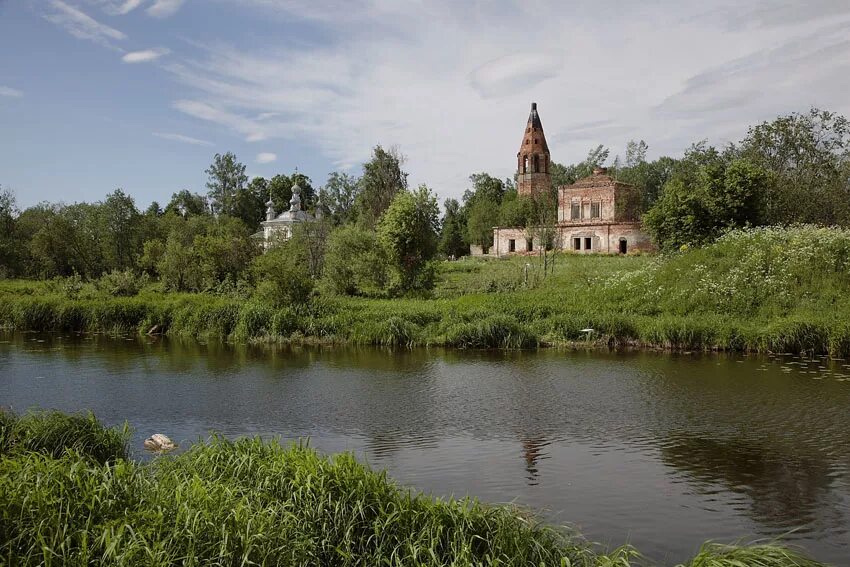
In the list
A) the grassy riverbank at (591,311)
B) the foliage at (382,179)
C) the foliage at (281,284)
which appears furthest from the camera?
the foliage at (382,179)

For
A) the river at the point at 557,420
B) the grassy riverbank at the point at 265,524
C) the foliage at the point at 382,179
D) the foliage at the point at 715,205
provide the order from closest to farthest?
1. the grassy riverbank at the point at 265,524
2. the river at the point at 557,420
3. the foliage at the point at 715,205
4. the foliage at the point at 382,179

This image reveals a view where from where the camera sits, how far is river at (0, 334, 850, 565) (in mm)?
9492

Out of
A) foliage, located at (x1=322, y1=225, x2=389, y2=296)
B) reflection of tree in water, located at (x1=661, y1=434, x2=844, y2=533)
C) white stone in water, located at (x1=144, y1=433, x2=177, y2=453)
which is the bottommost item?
reflection of tree in water, located at (x1=661, y1=434, x2=844, y2=533)

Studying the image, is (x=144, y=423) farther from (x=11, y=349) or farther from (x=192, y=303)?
(x=192, y=303)

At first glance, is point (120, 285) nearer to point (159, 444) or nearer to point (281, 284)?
point (281, 284)

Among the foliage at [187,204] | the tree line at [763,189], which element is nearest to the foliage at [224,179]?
the foliage at [187,204]

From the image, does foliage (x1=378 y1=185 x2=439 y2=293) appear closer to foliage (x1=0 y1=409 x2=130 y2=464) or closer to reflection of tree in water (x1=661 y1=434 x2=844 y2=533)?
reflection of tree in water (x1=661 y1=434 x2=844 y2=533)

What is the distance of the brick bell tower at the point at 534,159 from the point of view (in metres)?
73.2

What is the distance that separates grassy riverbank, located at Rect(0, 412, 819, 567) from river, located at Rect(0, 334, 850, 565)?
1.87m

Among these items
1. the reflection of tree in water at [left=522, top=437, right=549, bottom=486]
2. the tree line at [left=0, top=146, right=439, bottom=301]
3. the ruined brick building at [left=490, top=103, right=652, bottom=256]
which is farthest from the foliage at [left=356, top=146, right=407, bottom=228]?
the reflection of tree in water at [left=522, top=437, right=549, bottom=486]

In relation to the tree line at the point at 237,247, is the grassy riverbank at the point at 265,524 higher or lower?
lower

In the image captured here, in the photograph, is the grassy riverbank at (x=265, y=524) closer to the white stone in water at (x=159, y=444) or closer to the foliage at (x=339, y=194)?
the white stone in water at (x=159, y=444)

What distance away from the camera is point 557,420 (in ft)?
47.4

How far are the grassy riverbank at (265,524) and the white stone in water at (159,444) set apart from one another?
3.40 metres
